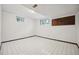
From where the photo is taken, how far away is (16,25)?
1.69 meters

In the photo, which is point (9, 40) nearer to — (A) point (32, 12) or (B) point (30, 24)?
(B) point (30, 24)

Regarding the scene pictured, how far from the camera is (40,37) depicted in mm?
1739

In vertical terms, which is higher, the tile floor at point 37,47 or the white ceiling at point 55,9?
the white ceiling at point 55,9

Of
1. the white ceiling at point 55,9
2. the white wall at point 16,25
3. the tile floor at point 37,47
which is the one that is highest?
the white ceiling at point 55,9

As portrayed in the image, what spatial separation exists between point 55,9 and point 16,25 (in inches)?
31.4

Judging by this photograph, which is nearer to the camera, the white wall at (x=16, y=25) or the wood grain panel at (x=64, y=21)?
the white wall at (x=16, y=25)

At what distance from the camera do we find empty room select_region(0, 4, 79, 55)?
160cm

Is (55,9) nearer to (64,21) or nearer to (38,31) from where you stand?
(64,21)

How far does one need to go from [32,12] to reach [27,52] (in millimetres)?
744

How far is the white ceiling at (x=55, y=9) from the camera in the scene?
5.17 ft

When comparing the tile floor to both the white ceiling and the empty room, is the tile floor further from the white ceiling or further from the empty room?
the white ceiling

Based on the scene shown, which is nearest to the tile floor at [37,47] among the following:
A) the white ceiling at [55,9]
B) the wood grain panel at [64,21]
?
the wood grain panel at [64,21]

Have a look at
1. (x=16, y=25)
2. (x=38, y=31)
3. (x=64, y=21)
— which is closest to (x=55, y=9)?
(x=64, y=21)

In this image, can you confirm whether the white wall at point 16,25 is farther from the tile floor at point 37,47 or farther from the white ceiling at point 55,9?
the white ceiling at point 55,9
